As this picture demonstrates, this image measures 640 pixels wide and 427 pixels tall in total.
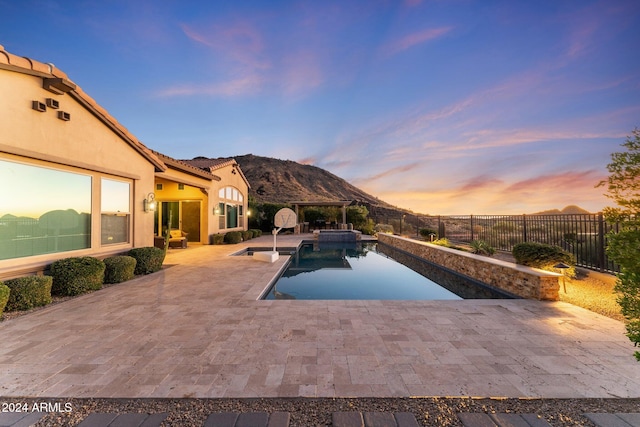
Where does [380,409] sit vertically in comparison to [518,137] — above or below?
below

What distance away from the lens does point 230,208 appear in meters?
16.3

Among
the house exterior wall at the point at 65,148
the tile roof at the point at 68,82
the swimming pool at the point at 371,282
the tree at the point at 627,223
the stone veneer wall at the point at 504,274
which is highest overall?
the tile roof at the point at 68,82

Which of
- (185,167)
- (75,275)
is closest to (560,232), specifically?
(75,275)

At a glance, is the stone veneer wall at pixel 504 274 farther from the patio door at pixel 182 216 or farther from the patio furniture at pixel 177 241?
the patio door at pixel 182 216

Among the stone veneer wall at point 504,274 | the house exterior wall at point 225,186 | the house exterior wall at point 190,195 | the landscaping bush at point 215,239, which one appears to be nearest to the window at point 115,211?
the house exterior wall at point 190,195

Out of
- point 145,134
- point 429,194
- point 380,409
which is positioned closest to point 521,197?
point 429,194

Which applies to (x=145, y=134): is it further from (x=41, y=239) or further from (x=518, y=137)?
(x=518, y=137)

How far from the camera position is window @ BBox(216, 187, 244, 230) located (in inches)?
592

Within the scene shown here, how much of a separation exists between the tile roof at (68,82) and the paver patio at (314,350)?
449cm

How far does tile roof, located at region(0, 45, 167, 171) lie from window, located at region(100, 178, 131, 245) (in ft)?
4.18

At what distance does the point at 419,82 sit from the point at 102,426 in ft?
47.1

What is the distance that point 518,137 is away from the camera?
36.1 ft

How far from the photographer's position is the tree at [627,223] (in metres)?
1.96

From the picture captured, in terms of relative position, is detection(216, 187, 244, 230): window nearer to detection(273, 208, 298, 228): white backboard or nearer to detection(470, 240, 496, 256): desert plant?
detection(273, 208, 298, 228): white backboard
